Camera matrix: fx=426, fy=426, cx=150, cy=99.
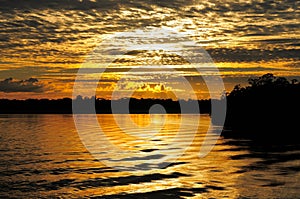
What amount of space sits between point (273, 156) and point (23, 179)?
32.2 metres

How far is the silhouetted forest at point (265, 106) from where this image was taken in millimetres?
125900

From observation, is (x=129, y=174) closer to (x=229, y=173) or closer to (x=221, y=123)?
(x=229, y=173)

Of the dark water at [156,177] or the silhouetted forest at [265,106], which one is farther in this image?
the silhouetted forest at [265,106]

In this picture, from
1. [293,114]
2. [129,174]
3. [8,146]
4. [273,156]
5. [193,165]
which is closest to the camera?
[129,174]

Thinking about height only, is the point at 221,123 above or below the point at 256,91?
below

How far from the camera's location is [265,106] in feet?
439

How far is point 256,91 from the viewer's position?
150 m

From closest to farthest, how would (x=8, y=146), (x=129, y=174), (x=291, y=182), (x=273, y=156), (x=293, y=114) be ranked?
(x=291, y=182)
(x=129, y=174)
(x=273, y=156)
(x=8, y=146)
(x=293, y=114)

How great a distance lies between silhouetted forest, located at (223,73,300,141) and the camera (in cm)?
12590

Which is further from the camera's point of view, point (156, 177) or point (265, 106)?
point (265, 106)

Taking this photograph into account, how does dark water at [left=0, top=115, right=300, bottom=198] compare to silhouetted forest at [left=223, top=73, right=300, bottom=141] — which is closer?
dark water at [left=0, top=115, right=300, bottom=198]

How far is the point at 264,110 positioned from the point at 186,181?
3987 inches

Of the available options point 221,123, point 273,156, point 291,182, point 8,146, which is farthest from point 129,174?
point 221,123

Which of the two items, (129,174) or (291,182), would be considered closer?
(291,182)
